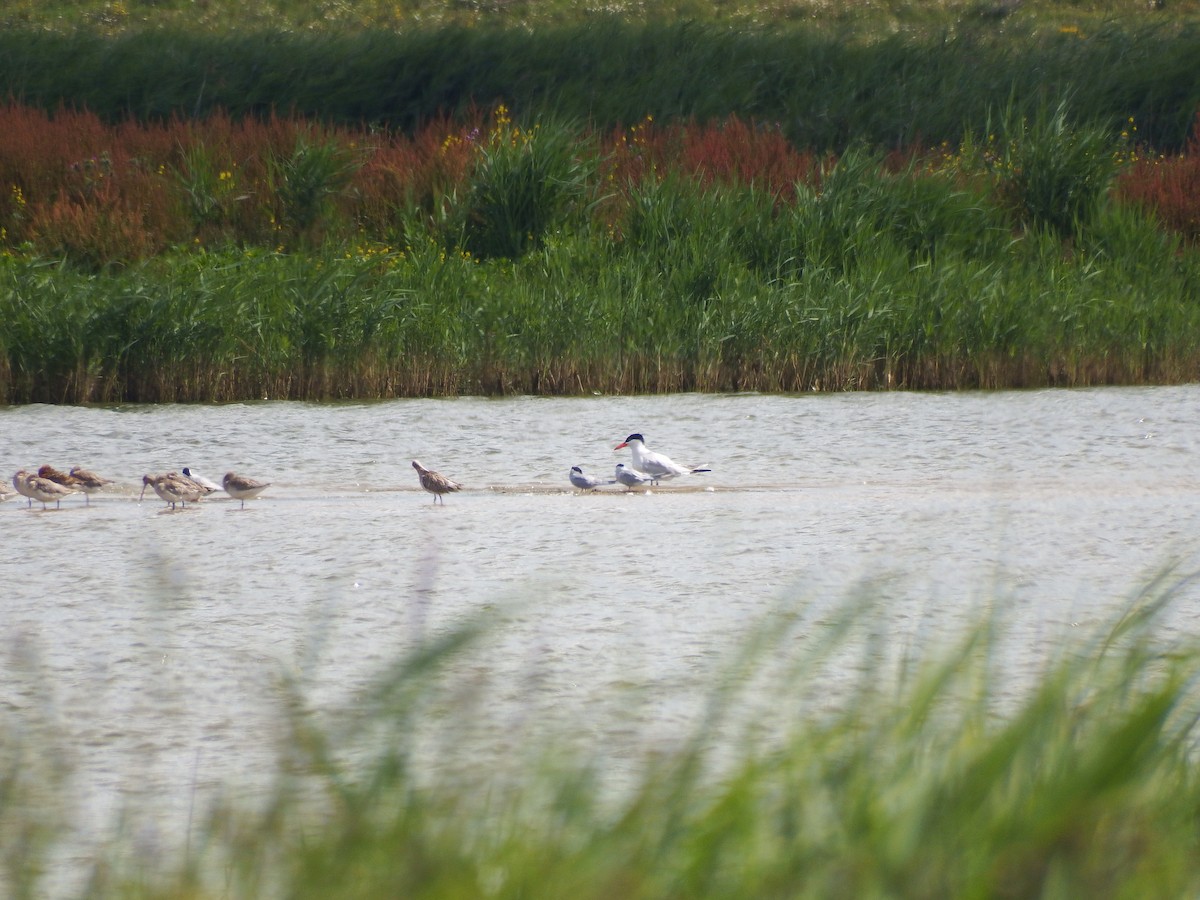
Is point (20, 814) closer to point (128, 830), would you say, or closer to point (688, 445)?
point (128, 830)

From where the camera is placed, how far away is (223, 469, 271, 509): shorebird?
6.92 metres

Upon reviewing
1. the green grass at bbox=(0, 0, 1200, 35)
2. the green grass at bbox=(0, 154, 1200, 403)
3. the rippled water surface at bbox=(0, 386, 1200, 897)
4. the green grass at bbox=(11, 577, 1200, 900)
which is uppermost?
the green grass at bbox=(0, 0, 1200, 35)

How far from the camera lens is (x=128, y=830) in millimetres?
2395

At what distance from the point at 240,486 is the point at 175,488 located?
0.84 ft

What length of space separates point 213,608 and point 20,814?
2.80 meters

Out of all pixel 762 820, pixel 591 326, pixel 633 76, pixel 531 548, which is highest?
pixel 633 76

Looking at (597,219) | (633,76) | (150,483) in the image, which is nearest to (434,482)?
(150,483)

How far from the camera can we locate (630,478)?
24.5 ft

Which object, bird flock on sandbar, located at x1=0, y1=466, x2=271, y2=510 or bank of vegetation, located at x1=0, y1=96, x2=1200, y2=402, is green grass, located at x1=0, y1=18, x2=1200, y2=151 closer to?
bank of vegetation, located at x1=0, y1=96, x2=1200, y2=402

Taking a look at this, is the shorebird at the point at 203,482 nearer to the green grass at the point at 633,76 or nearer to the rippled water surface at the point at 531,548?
the rippled water surface at the point at 531,548

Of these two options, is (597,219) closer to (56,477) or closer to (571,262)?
(571,262)

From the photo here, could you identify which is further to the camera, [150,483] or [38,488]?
[150,483]

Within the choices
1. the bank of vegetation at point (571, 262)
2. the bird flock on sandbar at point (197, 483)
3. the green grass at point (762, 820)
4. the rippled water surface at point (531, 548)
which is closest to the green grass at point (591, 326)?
the bank of vegetation at point (571, 262)

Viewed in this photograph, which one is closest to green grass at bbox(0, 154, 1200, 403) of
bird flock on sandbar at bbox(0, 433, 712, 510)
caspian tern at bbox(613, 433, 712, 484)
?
bird flock on sandbar at bbox(0, 433, 712, 510)
